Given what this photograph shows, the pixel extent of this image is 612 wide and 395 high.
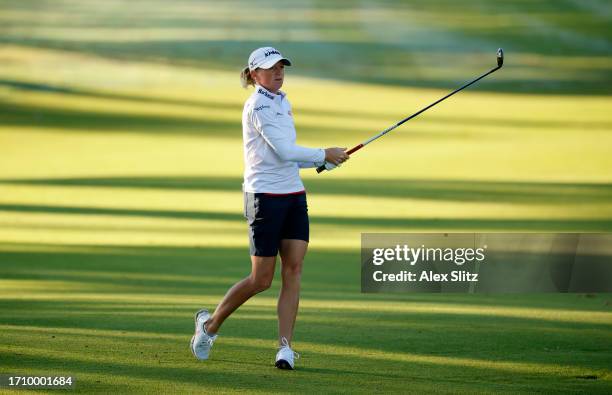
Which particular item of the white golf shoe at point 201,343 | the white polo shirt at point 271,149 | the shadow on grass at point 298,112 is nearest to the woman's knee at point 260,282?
the white golf shoe at point 201,343

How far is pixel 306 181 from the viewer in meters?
18.2

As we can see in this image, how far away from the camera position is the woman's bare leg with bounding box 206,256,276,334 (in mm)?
7020

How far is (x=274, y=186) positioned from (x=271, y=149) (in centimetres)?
19

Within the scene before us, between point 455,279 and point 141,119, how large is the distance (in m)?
16.7

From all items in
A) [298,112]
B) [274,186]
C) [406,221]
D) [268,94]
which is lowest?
[406,221]

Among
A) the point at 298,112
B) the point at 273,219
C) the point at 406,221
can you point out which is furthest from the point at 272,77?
the point at 298,112

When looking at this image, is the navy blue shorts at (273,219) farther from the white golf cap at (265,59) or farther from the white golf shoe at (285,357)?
the white golf cap at (265,59)

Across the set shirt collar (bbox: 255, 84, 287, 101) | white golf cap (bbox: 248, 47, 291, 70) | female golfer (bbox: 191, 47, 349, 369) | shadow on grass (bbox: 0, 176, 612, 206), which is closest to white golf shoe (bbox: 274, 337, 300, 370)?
female golfer (bbox: 191, 47, 349, 369)

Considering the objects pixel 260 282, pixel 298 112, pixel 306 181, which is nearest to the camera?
pixel 260 282

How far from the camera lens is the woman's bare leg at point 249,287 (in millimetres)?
7020

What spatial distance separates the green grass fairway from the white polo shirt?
3.16 ft

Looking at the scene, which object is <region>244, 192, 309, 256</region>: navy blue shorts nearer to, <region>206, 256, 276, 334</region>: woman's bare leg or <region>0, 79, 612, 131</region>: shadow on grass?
<region>206, 256, 276, 334</region>: woman's bare leg

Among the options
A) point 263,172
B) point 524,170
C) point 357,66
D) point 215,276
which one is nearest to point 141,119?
point 357,66

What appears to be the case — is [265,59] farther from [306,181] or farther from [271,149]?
[306,181]
